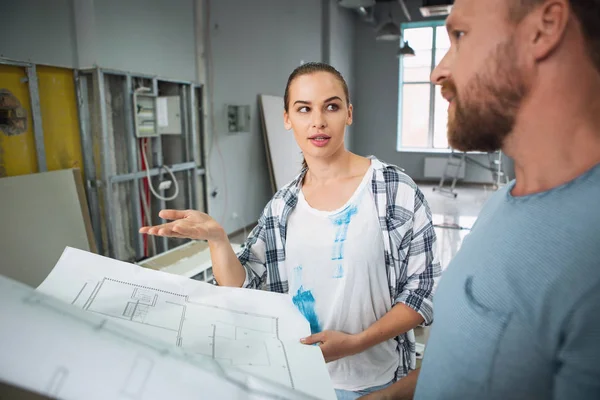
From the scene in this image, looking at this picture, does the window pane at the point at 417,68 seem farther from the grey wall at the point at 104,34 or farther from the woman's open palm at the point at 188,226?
the woman's open palm at the point at 188,226

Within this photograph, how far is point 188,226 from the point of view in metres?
0.88

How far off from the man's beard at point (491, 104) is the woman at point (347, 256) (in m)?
0.49

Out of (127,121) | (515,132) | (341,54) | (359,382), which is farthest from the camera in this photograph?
(341,54)

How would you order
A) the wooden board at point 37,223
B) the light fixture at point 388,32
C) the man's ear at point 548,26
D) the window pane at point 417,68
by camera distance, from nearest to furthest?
1. the man's ear at point 548,26
2. the wooden board at point 37,223
3. the light fixture at point 388,32
4. the window pane at point 417,68

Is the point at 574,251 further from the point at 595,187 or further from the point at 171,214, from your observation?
the point at 171,214

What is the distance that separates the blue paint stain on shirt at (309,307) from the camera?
1.05m

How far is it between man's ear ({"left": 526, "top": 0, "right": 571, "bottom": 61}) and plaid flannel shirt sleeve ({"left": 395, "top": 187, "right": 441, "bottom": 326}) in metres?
0.60

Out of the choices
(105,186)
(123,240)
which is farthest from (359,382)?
(123,240)

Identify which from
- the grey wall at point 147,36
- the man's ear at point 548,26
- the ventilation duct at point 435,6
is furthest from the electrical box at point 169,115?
the ventilation duct at point 435,6

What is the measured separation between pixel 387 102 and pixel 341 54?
166cm

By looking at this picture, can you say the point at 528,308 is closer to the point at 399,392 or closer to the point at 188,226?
the point at 399,392

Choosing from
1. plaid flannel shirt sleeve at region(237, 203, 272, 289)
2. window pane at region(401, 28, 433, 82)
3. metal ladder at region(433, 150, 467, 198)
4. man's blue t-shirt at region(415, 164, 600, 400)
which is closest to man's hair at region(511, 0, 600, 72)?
man's blue t-shirt at region(415, 164, 600, 400)

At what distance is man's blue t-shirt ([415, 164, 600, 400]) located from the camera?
0.38 m

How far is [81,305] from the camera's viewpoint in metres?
0.57
